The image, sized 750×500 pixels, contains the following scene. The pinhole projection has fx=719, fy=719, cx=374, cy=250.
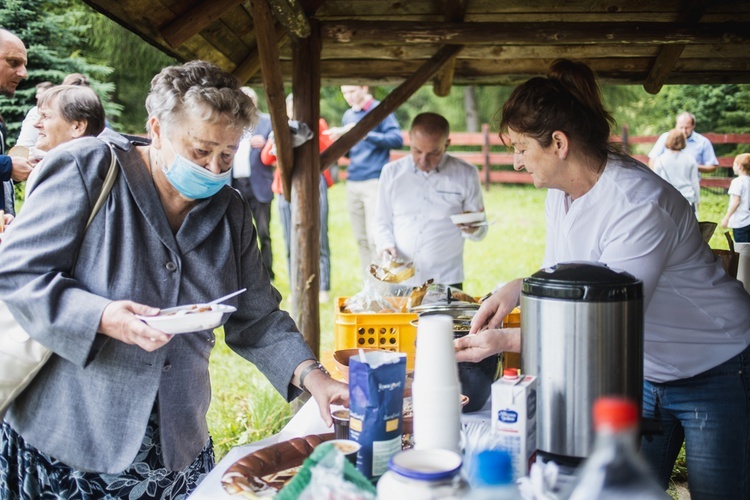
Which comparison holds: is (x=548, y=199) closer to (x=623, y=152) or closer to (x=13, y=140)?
(x=623, y=152)

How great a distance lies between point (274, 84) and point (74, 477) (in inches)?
98.4

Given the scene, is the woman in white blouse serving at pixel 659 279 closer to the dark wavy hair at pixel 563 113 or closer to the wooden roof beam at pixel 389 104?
A: the dark wavy hair at pixel 563 113

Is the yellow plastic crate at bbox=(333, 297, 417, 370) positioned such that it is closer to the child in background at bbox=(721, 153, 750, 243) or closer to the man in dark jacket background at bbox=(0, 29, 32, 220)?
the man in dark jacket background at bbox=(0, 29, 32, 220)

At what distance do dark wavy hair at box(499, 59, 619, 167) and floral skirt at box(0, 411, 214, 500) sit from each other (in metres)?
1.34

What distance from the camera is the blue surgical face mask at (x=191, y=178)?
188 cm

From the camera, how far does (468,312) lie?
2518 mm

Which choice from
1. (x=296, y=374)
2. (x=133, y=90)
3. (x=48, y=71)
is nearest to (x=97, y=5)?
(x=296, y=374)

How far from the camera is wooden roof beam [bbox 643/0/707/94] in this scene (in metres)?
4.28

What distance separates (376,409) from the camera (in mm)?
1412

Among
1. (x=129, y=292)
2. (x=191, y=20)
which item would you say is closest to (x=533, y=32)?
(x=191, y=20)

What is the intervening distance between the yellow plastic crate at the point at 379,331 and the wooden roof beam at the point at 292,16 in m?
1.61

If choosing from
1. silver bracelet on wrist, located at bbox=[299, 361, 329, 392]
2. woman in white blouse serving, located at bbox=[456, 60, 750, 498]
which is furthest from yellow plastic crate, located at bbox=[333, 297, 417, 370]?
silver bracelet on wrist, located at bbox=[299, 361, 329, 392]

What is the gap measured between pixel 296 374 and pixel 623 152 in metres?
1.19

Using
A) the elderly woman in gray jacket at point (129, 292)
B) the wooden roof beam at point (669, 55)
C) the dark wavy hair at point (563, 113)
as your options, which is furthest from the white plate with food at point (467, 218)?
the elderly woman in gray jacket at point (129, 292)
